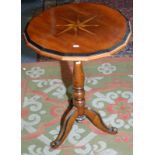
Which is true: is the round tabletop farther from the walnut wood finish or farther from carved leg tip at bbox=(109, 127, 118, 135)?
carved leg tip at bbox=(109, 127, 118, 135)

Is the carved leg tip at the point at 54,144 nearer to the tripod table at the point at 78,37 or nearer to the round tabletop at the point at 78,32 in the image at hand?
the tripod table at the point at 78,37

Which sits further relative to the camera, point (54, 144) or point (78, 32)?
point (54, 144)

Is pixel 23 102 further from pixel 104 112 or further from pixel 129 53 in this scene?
pixel 129 53

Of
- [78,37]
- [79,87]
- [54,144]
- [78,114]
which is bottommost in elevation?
[54,144]

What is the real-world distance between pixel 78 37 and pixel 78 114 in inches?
21.6

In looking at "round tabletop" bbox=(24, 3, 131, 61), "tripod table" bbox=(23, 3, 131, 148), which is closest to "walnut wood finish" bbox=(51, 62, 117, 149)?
"tripod table" bbox=(23, 3, 131, 148)

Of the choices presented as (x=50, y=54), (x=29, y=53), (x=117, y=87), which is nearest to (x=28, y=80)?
(x=29, y=53)

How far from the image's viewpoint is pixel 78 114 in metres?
1.87

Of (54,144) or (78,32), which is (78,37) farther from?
(54,144)

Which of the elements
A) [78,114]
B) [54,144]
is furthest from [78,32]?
[54,144]

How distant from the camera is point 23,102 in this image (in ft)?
7.28

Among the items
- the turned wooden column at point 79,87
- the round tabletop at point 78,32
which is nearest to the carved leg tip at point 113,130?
the turned wooden column at point 79,87

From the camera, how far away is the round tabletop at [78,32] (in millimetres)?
1400

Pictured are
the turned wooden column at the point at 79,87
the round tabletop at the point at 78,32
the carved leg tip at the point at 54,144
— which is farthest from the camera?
the carved leg tip at the point at 54,144
